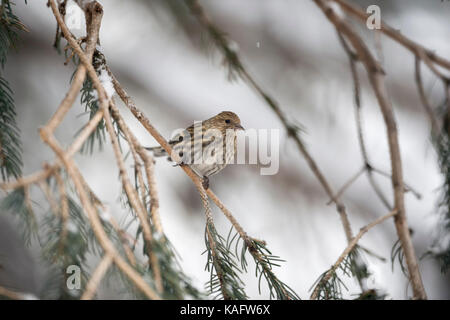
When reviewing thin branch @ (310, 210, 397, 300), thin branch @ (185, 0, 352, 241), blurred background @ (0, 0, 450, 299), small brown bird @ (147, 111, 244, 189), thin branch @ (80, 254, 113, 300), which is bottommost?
thin branch @ (80, 254, 113, 300)

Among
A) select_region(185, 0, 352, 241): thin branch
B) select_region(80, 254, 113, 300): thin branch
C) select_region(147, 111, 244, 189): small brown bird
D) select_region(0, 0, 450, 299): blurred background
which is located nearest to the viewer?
select_region(80, 254, 113, 300): thin branch

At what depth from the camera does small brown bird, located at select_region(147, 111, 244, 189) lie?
1492 mm

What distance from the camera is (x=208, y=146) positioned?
1.50m

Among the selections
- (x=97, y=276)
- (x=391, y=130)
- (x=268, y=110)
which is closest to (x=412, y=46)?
(x=391, y=130)

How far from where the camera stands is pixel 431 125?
74 centimetres

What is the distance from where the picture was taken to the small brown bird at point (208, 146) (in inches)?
58.7

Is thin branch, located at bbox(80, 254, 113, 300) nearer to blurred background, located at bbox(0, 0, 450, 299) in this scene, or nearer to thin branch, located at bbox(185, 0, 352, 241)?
thin branch, located at bbox(185, 0, 352, 241)

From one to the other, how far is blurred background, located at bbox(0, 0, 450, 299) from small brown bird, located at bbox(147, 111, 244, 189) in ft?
2.27

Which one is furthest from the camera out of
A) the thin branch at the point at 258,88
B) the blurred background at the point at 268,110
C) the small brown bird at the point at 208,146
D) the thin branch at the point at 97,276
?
the blurred background at the point at 268,110

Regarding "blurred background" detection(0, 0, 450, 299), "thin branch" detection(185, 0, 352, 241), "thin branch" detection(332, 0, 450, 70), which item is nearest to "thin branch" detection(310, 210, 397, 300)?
"thin branch" detection(185, 0, 352, 241)

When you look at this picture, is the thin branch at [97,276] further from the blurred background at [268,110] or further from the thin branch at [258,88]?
the blurred background at [268,110]

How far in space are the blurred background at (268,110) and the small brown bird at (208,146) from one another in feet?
2.27

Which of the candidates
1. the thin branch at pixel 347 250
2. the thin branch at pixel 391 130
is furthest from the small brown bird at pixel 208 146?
the thin branch at pixel 391 130
